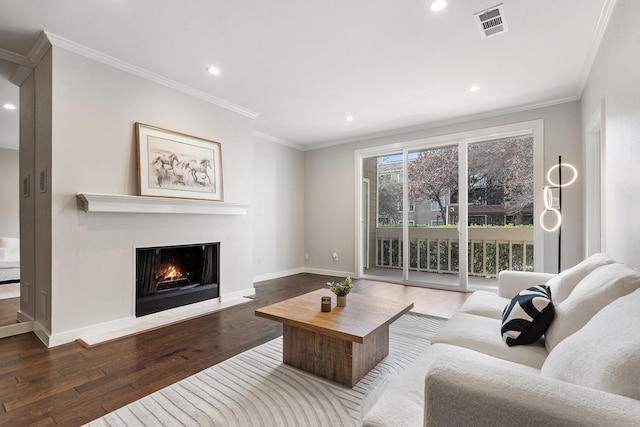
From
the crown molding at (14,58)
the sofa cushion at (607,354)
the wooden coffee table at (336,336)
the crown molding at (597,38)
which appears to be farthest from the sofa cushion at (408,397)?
the crown molding at (14,58)

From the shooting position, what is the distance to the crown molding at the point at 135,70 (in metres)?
2.71

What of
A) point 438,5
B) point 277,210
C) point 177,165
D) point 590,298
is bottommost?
point 590,298

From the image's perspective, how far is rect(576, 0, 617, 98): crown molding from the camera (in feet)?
7.45

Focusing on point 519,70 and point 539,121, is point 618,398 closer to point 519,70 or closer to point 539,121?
point 519,70

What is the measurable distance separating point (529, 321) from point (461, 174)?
350 cm

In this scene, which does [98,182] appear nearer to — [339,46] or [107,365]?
[107,365]

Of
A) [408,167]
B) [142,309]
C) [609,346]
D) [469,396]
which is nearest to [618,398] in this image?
[609,346]

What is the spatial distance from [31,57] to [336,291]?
3.57 metres

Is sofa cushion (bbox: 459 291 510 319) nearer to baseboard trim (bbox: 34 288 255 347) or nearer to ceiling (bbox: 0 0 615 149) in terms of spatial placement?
ceiling (bbox: 0 0 615 149)

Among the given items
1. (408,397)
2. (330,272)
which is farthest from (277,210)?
(408,397)

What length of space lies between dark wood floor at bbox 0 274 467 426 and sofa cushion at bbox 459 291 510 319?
1225 millimetres

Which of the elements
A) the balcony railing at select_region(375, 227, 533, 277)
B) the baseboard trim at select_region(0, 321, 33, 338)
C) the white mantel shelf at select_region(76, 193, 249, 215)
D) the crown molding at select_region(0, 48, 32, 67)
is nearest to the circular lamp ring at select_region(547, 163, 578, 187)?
the balcony railing at select_region(375, 227, 533, 277)

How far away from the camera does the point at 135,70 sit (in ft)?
10.5

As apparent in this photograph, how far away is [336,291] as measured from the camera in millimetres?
2512
